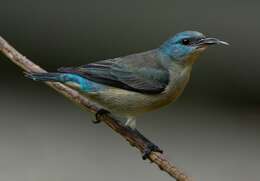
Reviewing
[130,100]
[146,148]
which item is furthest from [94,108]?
[146,148]

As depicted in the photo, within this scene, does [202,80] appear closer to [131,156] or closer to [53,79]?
[131,156]

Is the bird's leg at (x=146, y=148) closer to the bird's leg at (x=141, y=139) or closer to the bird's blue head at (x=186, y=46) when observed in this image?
the bird's leg at (x=141, y=139)

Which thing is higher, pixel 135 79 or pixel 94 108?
pixel 135 79

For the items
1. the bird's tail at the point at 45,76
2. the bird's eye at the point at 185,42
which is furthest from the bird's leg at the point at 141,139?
the bird's eye at the point at 185,42

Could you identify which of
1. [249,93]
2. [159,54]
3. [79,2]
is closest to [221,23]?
[249,93]

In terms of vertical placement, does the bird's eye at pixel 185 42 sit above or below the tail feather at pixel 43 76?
above

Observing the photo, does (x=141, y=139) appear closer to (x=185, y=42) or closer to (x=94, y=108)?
(x=94, y=108)

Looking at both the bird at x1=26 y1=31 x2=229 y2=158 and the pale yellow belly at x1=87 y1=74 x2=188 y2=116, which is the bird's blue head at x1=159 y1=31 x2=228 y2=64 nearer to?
the bird at x1=26 y1=31 x2=229 y2=158

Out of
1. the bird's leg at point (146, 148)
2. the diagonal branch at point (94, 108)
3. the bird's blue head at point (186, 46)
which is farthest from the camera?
the bird's blue head at point (186, 46)
